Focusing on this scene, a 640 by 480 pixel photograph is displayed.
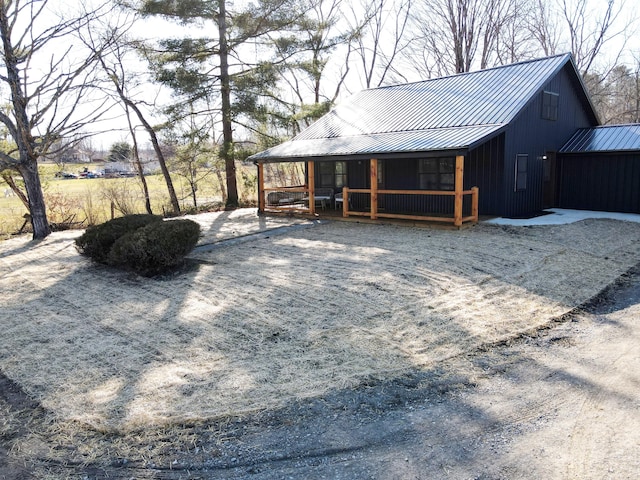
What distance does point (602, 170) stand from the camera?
1373 centimetres

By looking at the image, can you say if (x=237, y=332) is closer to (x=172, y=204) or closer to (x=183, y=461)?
(x=183, y=461)

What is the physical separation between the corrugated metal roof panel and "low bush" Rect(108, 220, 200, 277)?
594 centimetres

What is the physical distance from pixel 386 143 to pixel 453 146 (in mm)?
2405

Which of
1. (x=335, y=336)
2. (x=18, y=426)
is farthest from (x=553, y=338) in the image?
(x=18, y=426)

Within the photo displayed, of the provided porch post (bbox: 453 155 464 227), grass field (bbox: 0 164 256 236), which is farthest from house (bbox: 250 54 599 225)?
grass field (bbox: 0 164 256 236)

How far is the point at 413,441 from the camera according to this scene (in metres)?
3.13

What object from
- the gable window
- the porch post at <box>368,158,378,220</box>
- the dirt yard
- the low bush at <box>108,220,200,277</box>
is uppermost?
the gable window

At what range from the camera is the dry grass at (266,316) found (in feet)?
13.0

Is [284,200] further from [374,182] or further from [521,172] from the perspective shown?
[521,172]

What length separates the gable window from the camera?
13.5 meters

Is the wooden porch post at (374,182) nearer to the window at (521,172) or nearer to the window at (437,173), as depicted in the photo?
the window at (437,173)

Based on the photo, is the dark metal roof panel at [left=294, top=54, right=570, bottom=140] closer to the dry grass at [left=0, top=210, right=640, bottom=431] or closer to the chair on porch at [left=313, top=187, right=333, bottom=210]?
the chair on porch at [left=313, top=187, right=333, bottom=210]

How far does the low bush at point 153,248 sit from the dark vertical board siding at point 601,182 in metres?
12.1

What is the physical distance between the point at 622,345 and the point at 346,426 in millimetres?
3179
